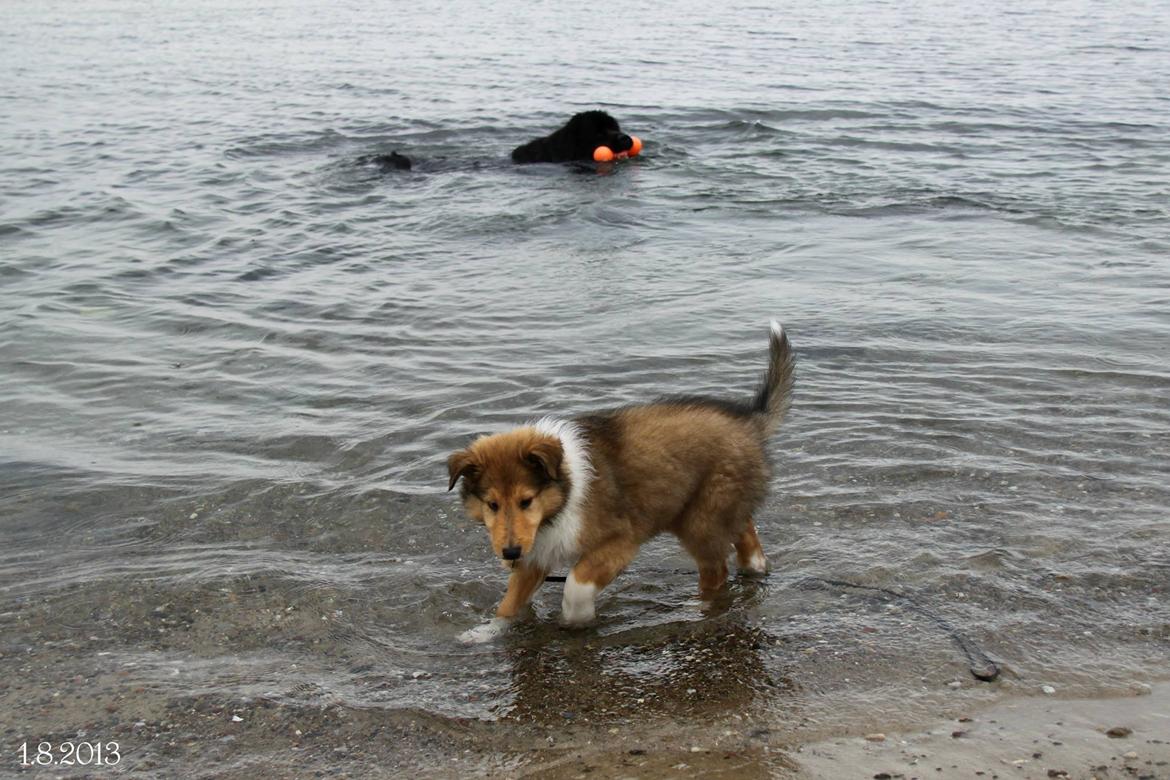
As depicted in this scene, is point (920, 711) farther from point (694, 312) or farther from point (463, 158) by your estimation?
point (463, 158)

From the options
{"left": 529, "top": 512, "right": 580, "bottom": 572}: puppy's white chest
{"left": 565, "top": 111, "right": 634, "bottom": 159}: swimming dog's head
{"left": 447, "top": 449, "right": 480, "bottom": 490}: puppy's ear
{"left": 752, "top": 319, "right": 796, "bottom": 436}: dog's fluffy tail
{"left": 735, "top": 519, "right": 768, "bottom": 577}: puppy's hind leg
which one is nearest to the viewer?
{"left": 447, "top": 449, "right": 480, "bottom": 490}: puppy's ear

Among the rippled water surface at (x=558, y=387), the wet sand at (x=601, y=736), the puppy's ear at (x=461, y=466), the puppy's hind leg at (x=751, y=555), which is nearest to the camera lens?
the wet sand at (x=601, y=736)

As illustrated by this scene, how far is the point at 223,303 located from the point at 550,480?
6498 mm

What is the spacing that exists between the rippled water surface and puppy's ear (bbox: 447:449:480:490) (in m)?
0.75

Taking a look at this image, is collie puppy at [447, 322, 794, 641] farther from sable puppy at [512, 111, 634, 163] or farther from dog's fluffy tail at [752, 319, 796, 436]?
sable puppy at [512, 111, 634, 163]

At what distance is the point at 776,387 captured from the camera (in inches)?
240

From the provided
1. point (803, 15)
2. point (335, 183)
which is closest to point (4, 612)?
point (335, 183)

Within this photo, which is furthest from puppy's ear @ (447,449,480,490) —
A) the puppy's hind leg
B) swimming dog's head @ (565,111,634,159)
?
swimming dog's head @ (565,111,634,159)

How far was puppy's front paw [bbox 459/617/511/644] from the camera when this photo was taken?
17.4 ft

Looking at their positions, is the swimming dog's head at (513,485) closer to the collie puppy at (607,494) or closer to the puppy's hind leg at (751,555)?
the collie puppy at (607,494)

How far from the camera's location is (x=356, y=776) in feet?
13.9

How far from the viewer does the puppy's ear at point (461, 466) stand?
201 inches

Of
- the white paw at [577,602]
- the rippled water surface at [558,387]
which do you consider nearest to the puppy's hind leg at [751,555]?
the rippled water surface at [558,387]

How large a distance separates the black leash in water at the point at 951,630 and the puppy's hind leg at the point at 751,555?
207 mm
